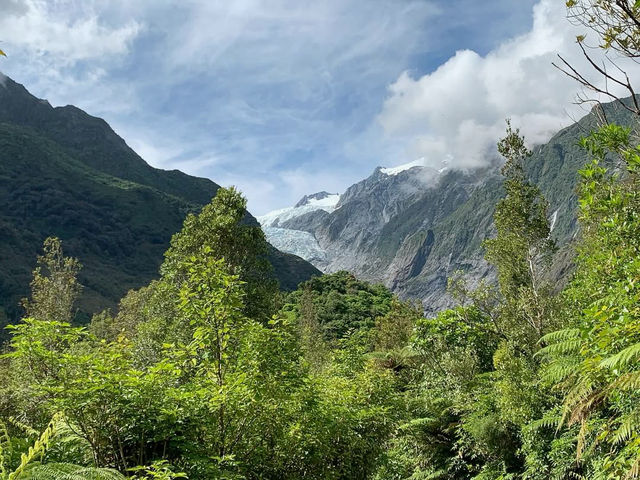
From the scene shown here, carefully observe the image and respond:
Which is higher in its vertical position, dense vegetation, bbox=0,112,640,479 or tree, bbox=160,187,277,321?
tree, bbox=160,187,277,321

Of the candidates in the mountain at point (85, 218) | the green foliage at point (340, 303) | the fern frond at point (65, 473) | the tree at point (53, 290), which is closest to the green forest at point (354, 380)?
the fern frond at point (65, 473)

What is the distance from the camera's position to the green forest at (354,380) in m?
4.99

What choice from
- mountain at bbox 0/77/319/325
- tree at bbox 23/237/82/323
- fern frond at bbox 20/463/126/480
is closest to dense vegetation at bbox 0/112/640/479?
fern frond at bbox 20/463/126/480

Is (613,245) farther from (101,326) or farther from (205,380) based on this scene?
(101,326)

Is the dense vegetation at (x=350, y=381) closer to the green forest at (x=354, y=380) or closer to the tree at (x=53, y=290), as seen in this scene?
the green forest at (x=354, y=380)

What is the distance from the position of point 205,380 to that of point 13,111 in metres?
239

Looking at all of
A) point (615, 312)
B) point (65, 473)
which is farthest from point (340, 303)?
point (65, 473)

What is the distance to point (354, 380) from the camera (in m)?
9.88

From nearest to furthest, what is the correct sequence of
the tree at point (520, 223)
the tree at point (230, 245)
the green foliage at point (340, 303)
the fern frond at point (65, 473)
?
1. the fern frond at point (65, 473)
2. the tree at point (230, 245)
3. the tree at point (520, 223)
4. the green foliage at point (340, 303)

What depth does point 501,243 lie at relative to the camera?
18750 millimetres

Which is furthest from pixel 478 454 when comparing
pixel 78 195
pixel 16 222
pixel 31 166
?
pixel 31 166

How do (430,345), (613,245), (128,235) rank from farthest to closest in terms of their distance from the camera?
(128,235)
(430,345)
(613,245)

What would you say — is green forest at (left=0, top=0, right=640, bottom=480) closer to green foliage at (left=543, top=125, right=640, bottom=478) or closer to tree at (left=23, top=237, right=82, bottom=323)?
green foliage at (left=543, top=125, right=640, bottom=478)

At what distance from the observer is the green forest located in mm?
4988
